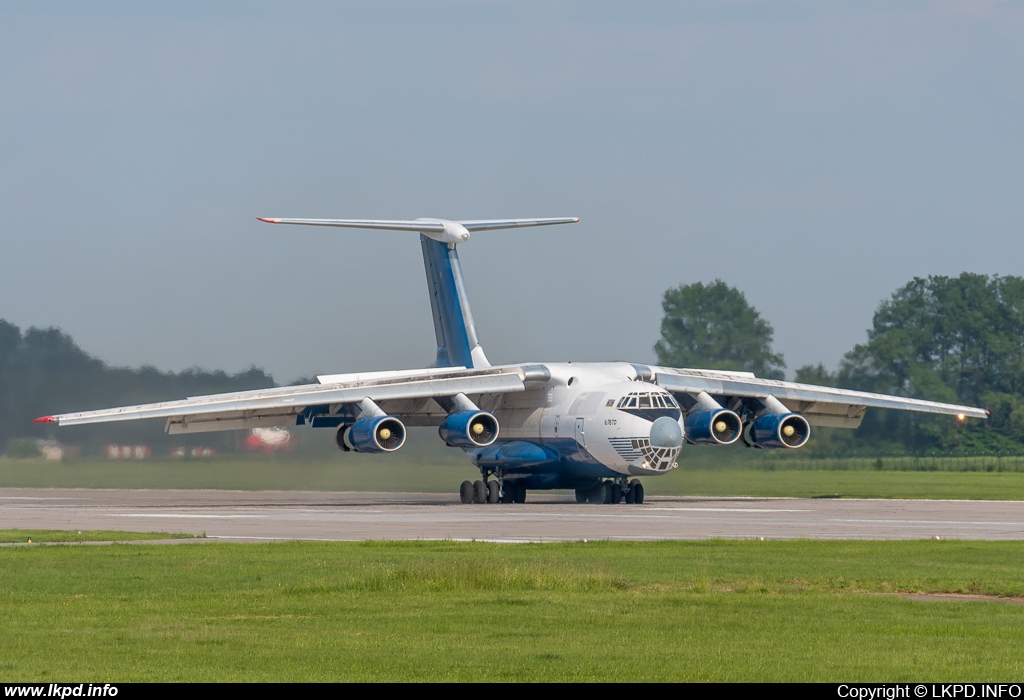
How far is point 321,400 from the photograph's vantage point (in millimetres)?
35344

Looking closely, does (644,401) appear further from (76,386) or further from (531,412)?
(76,386)

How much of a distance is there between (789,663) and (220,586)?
22.7ft

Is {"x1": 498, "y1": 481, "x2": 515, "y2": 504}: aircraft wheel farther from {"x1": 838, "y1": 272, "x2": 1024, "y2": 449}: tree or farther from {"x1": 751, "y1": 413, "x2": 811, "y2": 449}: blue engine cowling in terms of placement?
{"x1": 838, "y1": 272, "x2": 1024, "y2": 449}: tree

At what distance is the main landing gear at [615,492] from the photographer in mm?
36719

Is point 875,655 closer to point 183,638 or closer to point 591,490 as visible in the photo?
point 183,638

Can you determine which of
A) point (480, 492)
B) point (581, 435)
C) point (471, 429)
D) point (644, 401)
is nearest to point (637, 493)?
point (581, 435)

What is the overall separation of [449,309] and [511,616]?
29281 millimetres

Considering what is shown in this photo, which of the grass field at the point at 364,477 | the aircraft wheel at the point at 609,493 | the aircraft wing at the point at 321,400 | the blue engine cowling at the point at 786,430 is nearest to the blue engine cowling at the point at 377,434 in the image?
the aircraft wing at the point at 321,400

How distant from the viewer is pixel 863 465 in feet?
156

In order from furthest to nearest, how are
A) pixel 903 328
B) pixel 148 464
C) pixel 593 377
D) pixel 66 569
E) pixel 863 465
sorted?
pixel 903 328, pixel 863 465, pixel 148 464, pixel 593 377, pixel 66 569

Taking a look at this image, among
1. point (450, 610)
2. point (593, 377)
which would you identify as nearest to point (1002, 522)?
point (593, 377)

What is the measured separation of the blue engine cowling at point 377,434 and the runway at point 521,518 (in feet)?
4.57

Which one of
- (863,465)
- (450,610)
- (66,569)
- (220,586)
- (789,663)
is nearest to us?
(789,663)

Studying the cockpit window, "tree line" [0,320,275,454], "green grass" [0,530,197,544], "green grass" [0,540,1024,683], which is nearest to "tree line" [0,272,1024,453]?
"tree line" [0,320,275,454]
